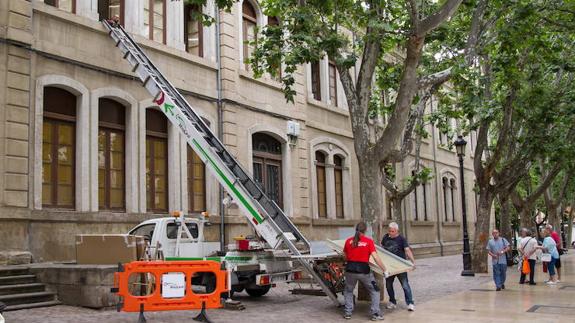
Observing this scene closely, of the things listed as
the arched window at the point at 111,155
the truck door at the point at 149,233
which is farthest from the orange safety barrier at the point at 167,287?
the arched window at the point at 111,155

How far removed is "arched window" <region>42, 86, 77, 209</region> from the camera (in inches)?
572

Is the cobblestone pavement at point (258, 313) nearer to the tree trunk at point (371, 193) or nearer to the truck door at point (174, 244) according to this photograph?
the truck door at point (174, 244)

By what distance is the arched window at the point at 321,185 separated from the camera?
24531mm

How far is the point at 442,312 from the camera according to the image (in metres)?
12.0

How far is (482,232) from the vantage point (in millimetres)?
20922

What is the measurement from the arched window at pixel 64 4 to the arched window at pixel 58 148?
6.80 feet

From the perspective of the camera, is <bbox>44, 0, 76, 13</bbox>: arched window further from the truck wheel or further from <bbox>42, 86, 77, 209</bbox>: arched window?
the truck wheel

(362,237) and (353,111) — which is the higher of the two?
(353,111)

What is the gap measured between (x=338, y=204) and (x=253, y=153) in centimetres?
630

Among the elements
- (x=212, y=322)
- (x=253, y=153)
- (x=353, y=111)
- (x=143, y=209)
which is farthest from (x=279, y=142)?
(x=212, y=322)

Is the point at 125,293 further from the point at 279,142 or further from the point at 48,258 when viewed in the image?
the point at 279,142

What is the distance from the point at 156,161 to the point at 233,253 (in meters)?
5.53

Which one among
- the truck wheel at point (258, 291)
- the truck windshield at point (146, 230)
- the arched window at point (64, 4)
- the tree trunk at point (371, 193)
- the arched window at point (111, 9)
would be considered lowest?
the truck wheel at point (258, 291)

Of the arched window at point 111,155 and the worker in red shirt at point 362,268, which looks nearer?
the worker in red shirt at point 362,268
